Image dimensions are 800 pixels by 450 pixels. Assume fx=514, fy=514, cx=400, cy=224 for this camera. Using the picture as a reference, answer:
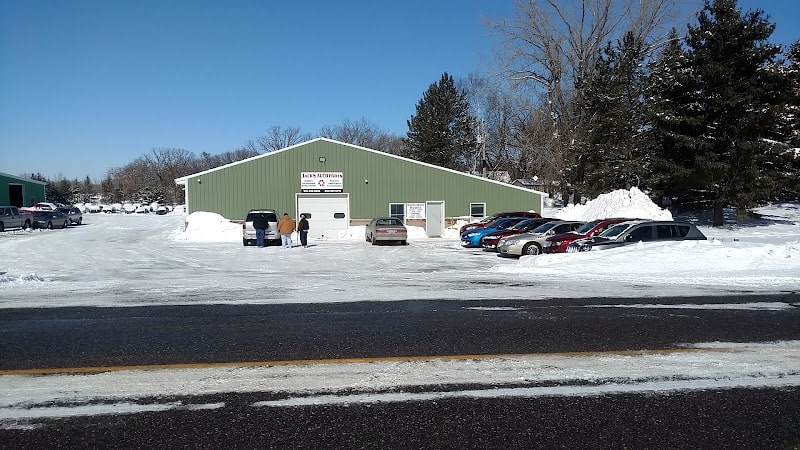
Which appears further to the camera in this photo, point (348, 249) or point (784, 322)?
point (348, 249)

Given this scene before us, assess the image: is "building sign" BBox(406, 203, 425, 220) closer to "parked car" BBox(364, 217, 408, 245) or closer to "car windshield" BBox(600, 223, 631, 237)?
"parked car" BBox(364, 217, 408, 245)

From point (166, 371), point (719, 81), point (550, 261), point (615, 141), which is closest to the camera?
point (166, 371)

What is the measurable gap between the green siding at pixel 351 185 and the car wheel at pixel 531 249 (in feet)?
45.5

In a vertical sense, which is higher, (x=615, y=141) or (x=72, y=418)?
(x=615, y=141)

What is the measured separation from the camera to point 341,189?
29984 millimetres

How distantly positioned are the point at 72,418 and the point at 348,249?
719 inches

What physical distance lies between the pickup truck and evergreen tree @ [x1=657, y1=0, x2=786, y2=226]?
40.9 m

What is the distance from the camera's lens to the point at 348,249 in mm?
22031

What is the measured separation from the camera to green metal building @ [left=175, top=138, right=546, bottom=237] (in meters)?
29.0

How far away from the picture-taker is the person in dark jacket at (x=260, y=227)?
22156 mm

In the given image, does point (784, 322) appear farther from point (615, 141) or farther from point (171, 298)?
point (615, 141)

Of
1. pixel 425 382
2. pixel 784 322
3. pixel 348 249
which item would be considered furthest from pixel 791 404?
pixel 348 249

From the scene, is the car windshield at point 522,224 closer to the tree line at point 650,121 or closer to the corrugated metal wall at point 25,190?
the tree line at point 650,121

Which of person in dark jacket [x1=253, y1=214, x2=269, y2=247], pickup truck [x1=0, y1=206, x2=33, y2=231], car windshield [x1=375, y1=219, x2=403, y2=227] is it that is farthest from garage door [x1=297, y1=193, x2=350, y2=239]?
pickup truck [x1=0, y1=206, x2=33, y2=231]
